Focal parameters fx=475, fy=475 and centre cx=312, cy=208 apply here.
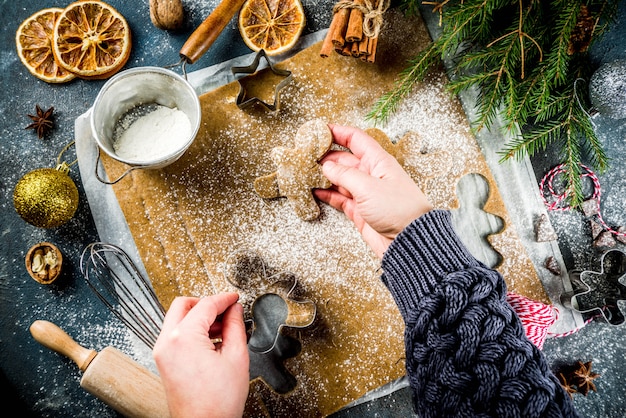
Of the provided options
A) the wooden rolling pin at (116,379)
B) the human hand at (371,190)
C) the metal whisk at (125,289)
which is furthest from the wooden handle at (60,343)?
the human hand at (371,190)

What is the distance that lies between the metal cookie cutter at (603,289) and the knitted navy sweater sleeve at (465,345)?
0.59 m

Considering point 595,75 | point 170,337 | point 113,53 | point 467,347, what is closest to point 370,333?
point 467,347

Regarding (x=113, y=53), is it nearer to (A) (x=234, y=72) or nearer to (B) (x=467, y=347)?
(A) (x=234, y=72)

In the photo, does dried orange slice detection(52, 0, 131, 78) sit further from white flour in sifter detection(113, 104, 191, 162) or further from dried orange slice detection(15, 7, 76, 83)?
white flour in sifter detection(113, 104, 191, 162)

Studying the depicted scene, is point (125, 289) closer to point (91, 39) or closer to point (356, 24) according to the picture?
point (91, 39)

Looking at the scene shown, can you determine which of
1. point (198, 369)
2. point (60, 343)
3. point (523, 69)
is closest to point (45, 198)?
point (60, 343)

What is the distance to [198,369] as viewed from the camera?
1.13 m

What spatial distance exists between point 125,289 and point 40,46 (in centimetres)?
82

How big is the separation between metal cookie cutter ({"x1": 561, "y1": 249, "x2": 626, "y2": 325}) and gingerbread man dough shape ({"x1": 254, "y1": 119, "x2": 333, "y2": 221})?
86cm

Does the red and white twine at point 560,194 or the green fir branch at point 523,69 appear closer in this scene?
the green fir branch at point 523,69

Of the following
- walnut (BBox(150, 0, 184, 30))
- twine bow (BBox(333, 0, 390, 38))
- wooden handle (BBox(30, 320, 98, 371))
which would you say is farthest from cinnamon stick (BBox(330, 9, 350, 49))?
wooden handle (BBox(30, 320, 98, 371))

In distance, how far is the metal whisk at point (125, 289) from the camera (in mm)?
1461

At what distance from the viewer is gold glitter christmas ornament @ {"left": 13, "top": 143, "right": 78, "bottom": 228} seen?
132 centimetres

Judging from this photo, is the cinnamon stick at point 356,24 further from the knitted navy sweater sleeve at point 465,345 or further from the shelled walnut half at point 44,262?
the shelled walnut half at point 44,262
